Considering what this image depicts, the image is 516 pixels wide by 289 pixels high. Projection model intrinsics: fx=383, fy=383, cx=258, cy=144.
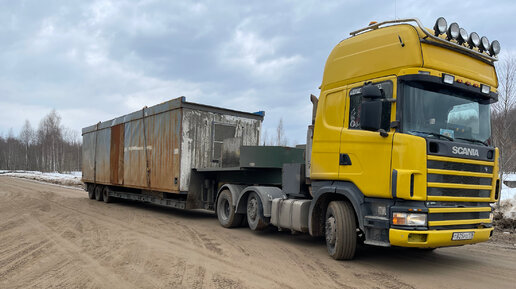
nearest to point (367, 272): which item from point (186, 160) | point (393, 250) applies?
point (393, 250)

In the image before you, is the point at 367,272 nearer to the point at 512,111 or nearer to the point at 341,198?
the point at 341,198

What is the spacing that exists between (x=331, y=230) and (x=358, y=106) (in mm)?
2084

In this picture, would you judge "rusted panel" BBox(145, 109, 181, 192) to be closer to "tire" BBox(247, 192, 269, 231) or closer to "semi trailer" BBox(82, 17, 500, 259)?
"tire" BBox(247, 192, 269, 231)

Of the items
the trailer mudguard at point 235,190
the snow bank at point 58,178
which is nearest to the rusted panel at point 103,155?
the trailer mudguard at point 235,190

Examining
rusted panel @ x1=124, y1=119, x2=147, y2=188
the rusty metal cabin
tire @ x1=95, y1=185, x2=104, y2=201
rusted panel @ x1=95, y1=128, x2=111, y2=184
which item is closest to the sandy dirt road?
the rusty metal cabin

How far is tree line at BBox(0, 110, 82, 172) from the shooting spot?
7225 cm

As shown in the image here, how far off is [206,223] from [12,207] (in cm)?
823

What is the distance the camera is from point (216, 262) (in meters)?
6.05

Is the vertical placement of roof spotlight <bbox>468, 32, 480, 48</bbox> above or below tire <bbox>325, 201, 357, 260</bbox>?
above

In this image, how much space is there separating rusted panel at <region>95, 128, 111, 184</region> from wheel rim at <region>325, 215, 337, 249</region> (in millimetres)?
12639

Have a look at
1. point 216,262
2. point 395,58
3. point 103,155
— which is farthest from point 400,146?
point 103,155

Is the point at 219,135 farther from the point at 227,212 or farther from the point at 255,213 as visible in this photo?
the point at 255,213

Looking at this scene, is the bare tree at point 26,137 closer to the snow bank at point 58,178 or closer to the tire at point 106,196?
the snow bank at point 58,178

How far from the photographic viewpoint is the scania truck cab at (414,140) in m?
5.19
